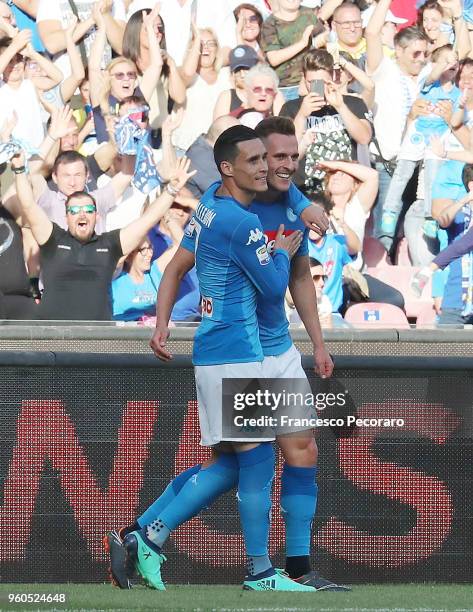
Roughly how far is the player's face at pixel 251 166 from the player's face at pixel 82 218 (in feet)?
13.4

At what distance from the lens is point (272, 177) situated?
518cm

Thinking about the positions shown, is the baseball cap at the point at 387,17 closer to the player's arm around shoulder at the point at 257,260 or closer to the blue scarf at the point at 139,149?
the blue scarf at the point at 139,149

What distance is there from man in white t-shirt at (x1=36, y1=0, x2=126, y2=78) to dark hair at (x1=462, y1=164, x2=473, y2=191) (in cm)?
302

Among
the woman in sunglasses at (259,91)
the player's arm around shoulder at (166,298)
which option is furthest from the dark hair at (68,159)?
the player's arm around shoulder at (166,298)

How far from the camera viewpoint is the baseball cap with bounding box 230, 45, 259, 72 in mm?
10125

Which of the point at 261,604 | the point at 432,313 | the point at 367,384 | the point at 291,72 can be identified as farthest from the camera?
the point at 291,72

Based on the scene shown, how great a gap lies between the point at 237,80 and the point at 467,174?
202 cm

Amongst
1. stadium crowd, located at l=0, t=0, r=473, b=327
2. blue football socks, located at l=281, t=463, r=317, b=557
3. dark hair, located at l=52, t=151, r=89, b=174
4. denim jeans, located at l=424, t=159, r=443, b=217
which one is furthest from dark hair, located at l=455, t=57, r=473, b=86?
blue football socks, located at l=281, t=463, r=317, b=557

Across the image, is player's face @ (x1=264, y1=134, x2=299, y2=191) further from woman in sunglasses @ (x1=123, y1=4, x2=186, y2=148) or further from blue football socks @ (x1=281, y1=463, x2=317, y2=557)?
woman in sunglasses @ (x1=123, y1=4, x2=186, y2=148)

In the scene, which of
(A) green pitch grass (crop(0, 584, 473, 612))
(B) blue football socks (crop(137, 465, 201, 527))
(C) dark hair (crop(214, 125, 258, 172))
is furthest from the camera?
(B) blue football socks (crop(137, 465, 201, 527))

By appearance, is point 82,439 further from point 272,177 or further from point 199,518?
point 272,177

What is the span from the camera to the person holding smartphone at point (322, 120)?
993 cm

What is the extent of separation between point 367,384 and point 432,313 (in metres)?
4.15

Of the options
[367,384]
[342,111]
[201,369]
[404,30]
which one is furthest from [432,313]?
[201,369]
